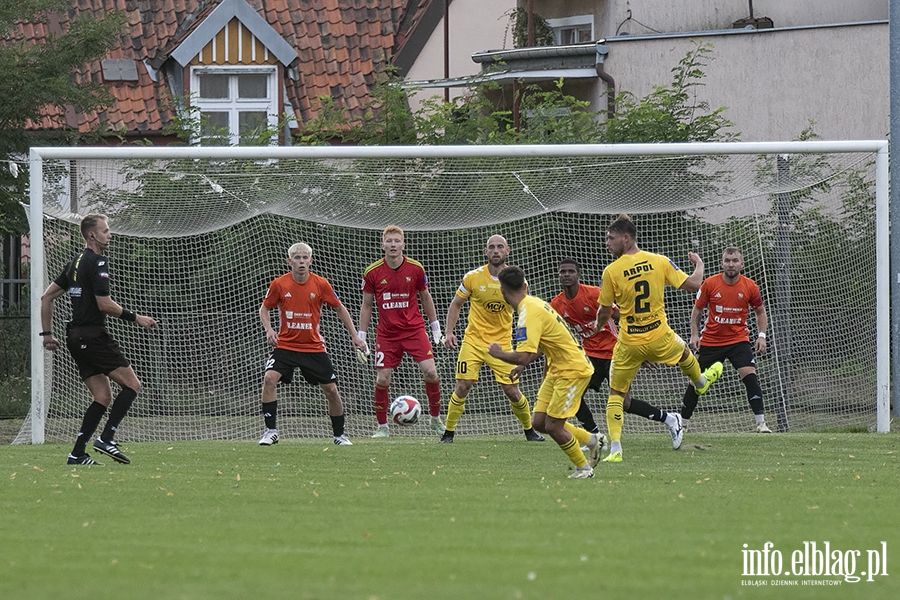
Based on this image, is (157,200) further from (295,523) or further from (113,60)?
(113,60)

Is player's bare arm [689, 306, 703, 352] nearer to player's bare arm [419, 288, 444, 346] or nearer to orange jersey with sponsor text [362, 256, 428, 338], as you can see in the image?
player's bare arm [419, 288, 444, 346]

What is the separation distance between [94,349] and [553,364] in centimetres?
400

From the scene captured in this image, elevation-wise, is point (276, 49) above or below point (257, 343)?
above

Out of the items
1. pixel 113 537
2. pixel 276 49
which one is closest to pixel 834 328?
Answer: pixel 113 537

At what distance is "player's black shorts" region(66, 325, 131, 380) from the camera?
1047cm

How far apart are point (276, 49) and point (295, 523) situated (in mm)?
A: 19494

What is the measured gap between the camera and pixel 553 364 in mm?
9328

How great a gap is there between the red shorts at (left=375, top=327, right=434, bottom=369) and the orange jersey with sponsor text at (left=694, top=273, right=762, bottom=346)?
3.14m

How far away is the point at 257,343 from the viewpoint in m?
16.2

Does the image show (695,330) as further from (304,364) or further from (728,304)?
(304,364)

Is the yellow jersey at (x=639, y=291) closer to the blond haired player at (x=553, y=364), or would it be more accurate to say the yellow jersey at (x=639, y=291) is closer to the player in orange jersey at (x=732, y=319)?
the blond haired player at (x=553, y=364)

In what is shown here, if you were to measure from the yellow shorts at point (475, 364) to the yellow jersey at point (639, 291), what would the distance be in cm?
247

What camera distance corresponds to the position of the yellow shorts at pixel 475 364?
1295cm

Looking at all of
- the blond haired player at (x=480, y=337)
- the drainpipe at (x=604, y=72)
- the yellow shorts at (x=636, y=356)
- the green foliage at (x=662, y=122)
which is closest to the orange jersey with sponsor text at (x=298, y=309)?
the blond haired player at (x=480, y=337)
